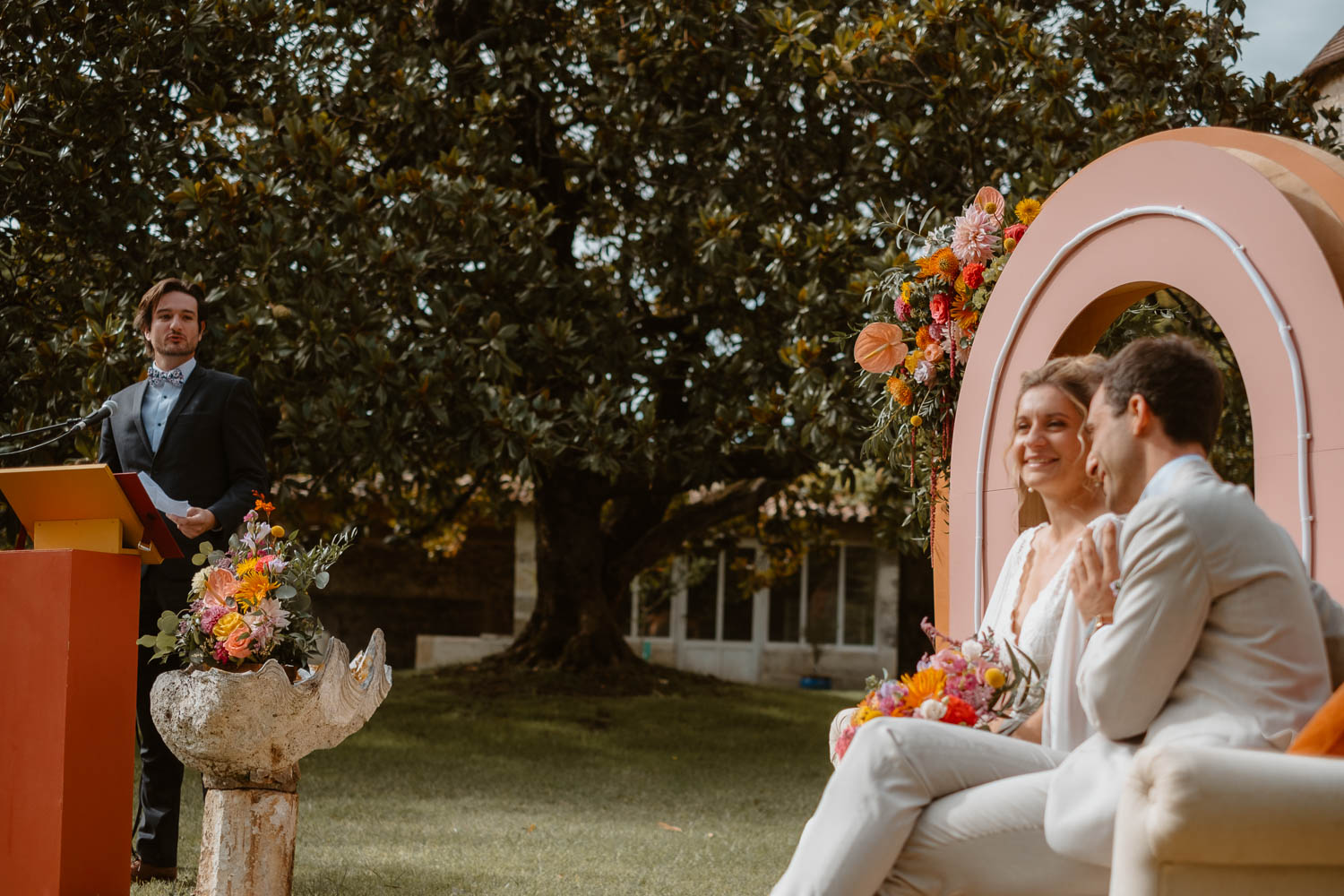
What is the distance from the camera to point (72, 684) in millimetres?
4305

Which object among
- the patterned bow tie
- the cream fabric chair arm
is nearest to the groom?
the cream fabric chair arm

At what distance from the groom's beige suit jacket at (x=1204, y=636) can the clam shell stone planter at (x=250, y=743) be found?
253 cm

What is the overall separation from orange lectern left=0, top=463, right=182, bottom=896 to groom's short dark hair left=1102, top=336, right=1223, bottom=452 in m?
3.24

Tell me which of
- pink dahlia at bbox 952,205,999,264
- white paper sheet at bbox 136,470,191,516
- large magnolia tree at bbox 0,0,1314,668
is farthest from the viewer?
large magnolia tree at bbox 0,0,1314,668

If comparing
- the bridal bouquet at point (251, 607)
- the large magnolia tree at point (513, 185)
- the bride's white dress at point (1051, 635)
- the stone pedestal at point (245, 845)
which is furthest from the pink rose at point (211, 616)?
the large magnolia tree at point (513, 185)

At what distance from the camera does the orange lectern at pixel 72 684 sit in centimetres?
426

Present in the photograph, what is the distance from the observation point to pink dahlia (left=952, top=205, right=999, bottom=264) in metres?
5.85

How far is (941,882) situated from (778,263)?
22.3ft

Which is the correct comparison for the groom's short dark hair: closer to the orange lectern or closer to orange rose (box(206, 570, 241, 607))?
orange rose (box(206, 570, 241, 607))

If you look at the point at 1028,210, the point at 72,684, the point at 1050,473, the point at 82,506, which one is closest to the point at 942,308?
the point at 1028,210

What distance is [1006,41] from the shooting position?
8930mm

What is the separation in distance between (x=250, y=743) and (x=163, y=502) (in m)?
1.25

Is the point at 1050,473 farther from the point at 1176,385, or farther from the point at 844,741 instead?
the point at 1176,385

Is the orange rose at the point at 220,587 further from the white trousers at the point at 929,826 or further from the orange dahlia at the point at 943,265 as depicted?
the orange dahlia at the point at 943,265
